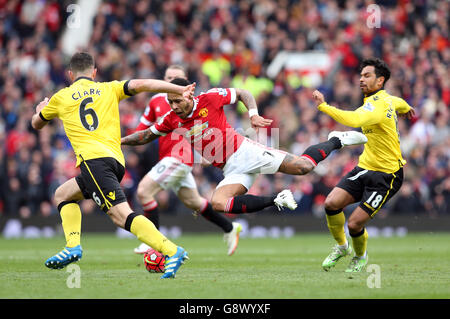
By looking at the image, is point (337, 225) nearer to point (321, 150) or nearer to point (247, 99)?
point (321, 150)

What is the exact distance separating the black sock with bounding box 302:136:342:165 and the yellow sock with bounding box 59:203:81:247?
2.98m

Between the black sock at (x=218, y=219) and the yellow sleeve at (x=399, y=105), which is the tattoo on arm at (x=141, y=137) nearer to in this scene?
the black sock at (x=218, y=219)

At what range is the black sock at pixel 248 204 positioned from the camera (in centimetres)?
942

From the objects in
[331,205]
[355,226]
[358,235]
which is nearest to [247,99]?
[331,205]

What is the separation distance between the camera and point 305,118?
20391 mm

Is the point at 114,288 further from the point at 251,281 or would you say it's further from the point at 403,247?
the point at 403,247

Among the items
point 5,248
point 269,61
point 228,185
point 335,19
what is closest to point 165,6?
point 269,61

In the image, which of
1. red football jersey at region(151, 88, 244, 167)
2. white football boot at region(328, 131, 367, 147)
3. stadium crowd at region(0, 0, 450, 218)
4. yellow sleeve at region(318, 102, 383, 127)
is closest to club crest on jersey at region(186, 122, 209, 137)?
red football jersey at region(151, 88, 244, 167)

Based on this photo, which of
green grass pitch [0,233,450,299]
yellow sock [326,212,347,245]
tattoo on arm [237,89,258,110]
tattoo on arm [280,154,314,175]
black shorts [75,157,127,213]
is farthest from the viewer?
yellow sock [326,212,347,245]

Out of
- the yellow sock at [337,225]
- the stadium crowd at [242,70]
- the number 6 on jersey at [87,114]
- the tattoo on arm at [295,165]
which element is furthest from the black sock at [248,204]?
the stadium crowd at [242,70]

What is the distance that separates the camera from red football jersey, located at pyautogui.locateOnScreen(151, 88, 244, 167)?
9914 mm

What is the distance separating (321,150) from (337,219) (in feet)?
3.19

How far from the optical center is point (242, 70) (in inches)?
867

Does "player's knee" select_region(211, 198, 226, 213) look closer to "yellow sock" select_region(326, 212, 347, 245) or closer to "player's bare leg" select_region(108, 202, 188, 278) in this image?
"player's bare leg" select_region(108, 202, 188, 278)
